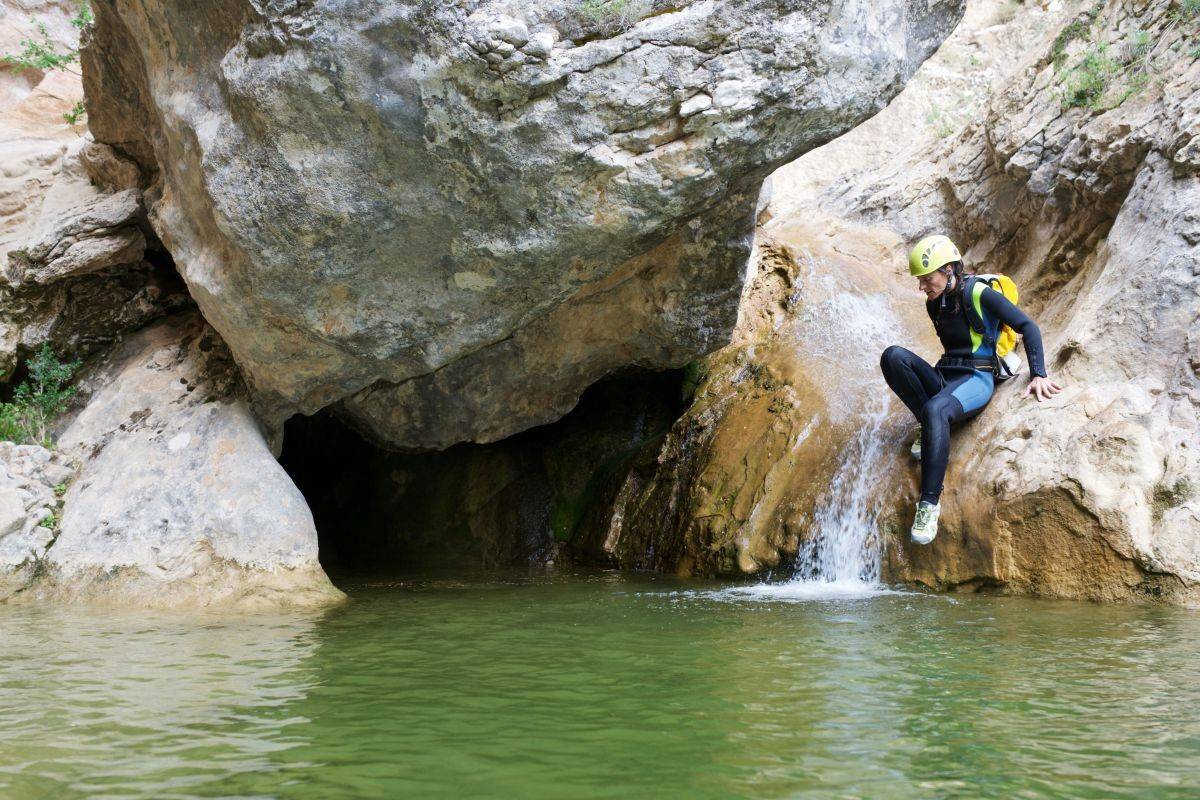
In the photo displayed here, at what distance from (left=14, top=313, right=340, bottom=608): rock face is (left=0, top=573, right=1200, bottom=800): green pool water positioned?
841 millimetres

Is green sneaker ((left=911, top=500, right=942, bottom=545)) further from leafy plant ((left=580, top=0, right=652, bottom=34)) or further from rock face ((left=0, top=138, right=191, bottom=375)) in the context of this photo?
rock face ((left=0, top=138, right=191, bottom=375))

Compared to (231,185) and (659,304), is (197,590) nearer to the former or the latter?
(231,185)

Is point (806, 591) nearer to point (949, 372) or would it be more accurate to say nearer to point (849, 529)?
point (849, 529)

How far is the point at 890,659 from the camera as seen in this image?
3721 millimetres

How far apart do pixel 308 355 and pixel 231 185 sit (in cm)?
138

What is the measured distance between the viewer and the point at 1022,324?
6258 millimetres

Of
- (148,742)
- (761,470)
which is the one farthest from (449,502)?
(148,742)

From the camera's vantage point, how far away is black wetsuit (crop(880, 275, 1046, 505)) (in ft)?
20.3

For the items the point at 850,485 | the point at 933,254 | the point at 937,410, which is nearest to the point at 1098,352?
the point at 937,410

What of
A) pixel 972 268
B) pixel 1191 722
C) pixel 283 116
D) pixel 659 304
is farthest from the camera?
pixel 972 268

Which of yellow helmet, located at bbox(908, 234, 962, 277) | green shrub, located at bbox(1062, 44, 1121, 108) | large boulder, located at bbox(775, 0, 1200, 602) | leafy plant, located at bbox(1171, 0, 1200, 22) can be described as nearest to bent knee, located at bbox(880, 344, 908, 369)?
yellow helmet, located at bbox(908, 234, 962, 277)

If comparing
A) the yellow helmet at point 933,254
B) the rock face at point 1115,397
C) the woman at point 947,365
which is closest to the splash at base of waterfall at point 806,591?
the rock face at point 1115,397

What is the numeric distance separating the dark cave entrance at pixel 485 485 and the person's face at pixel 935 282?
3269 millimetres

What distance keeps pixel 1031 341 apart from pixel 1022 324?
13 centimetres
